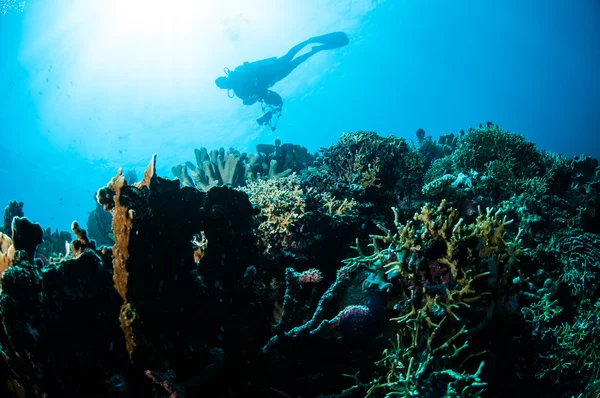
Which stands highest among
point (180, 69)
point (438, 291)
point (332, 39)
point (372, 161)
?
point (180, 69)

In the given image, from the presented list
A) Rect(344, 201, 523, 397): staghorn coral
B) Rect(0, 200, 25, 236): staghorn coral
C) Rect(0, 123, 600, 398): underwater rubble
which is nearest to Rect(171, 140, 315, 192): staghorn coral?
Rect(0, 123, 600, 398): underwater rubble

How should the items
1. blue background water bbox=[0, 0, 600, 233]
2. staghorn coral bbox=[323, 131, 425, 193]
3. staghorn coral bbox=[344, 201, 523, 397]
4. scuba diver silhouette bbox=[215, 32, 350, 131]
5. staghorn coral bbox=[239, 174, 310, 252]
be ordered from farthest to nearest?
blue background water bbox=[0, 0, 600, 233]
scuba diver silhouette bbox=[215, 32, 350, 131]
staghorn coral bbox=[323, 131, 425, 193]
staghorn coral bbox=[239, 174, 310, 252]
staghorn coral bbox=[344, 201, 523, 397]

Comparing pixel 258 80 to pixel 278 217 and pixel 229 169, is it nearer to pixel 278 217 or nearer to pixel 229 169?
pixel 229 169

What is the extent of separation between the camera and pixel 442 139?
12.1 meters

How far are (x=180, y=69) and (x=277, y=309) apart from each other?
255 feet

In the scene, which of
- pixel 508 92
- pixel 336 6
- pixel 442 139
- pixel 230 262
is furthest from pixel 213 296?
pixel 508 92

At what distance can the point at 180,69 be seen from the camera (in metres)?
68.9

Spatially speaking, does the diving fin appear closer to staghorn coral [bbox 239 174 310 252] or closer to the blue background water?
staghorn coral [bbox 239 174 310 252]

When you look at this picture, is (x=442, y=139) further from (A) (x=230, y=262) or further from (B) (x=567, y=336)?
(A) (x=230, y=262)

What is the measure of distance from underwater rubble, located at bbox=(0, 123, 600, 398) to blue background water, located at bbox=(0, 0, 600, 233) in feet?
166

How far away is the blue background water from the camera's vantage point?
51938mm

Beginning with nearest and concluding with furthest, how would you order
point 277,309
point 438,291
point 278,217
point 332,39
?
point 438,291
point 277,309
point 278,217
point 332,39

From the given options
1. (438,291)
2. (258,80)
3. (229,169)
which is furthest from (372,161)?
(258,80)

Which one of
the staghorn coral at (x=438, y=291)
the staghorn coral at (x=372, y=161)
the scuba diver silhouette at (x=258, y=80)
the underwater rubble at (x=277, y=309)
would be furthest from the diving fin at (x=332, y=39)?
the staghorn coral at (x=438, y=291)
